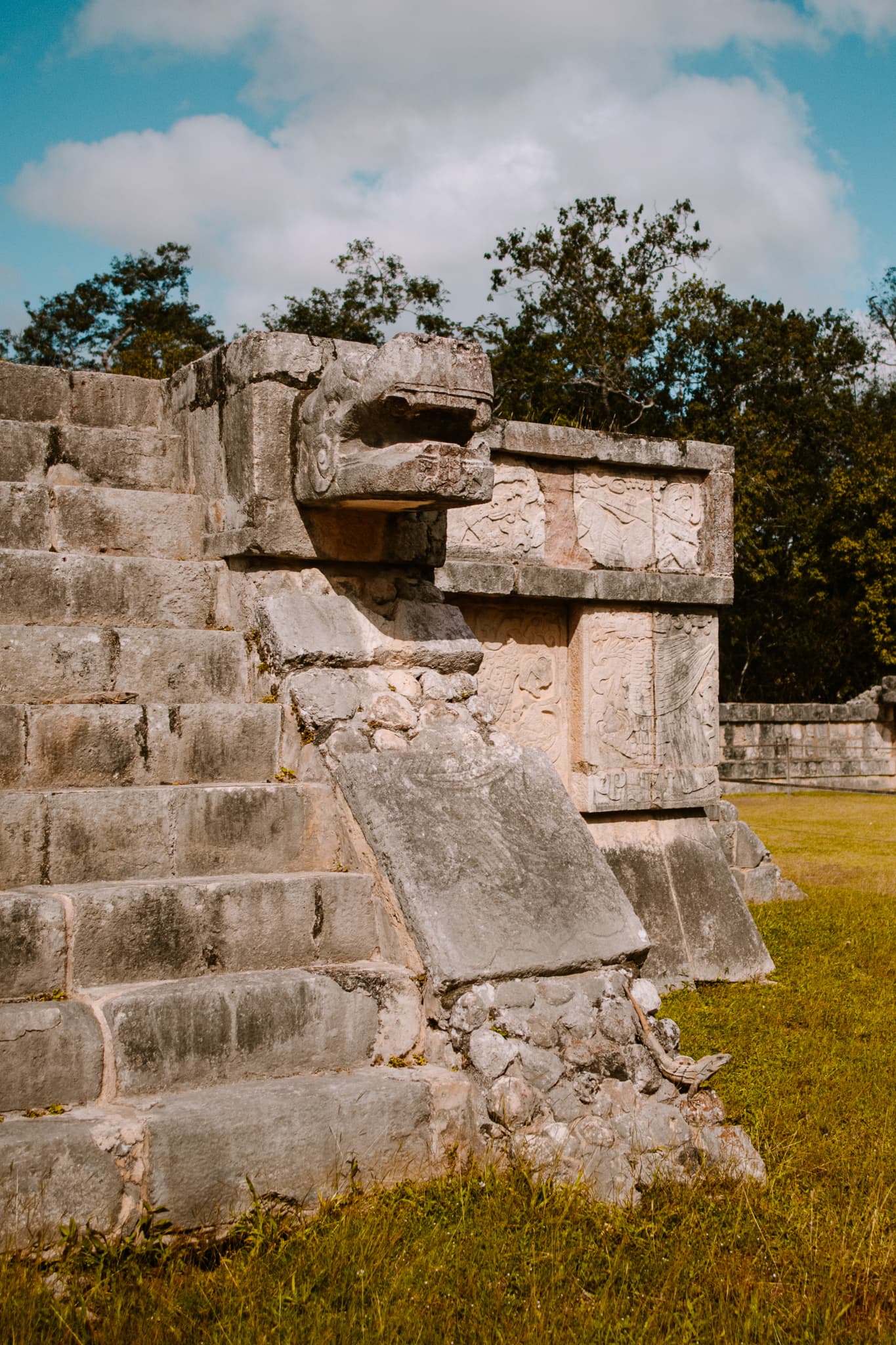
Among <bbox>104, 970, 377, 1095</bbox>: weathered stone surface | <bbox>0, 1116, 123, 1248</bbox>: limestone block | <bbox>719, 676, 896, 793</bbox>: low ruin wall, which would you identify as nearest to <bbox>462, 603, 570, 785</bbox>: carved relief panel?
<bbox>104, 970, 377, 1095</bbox>: weathered stone surface

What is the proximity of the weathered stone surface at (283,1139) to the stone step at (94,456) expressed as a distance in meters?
2.34

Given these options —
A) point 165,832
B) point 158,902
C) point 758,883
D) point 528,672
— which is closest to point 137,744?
point 165,832

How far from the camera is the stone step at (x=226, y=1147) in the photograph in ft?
8.98

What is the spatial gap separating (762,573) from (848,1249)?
77.6 ft

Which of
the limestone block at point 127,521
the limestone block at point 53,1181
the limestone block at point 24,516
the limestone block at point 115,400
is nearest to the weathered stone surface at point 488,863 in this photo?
the limestone block at point 53,1181

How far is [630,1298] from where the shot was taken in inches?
108

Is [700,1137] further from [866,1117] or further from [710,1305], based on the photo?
[866,1117]

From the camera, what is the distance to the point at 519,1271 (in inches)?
109

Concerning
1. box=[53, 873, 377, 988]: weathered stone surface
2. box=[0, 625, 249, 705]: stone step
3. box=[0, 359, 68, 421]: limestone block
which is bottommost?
box=[53, 873, 377, 988]: weathered stone surface

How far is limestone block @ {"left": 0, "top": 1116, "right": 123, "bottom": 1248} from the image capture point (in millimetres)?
2678

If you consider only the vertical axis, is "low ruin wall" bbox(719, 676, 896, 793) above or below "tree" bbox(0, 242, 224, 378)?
below

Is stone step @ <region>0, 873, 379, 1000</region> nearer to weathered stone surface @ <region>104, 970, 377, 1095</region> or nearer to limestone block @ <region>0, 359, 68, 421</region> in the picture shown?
weathered stone surface @ <region>104, 970, 377, 1095</region>

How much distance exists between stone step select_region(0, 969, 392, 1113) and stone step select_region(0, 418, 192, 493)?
203cm

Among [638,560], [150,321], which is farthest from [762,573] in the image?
[638,560]
